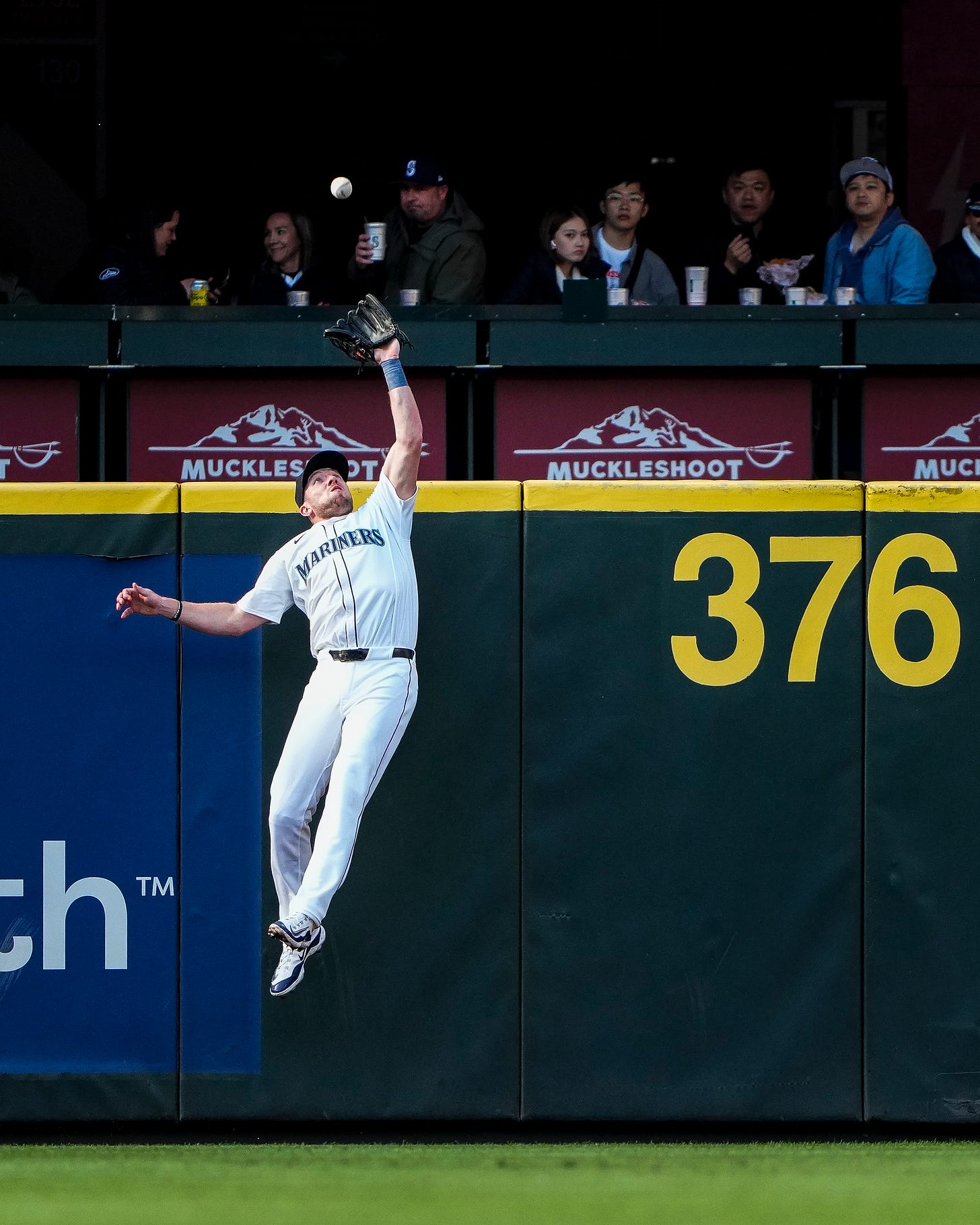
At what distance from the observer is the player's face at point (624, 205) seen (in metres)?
8.68

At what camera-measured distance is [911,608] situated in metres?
5.69

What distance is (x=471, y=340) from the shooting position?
25.9 feet

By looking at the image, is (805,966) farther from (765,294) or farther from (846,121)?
(846,121)

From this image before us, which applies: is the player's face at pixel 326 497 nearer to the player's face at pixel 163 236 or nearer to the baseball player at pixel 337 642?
the baseball player at pixel 337 642

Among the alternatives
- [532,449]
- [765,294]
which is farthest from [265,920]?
[765,294]

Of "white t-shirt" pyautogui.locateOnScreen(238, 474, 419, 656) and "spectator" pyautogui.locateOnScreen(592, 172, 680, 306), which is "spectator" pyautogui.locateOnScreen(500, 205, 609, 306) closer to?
"spectator" pyautogui.locateOnScreen(592, 172, 680, 306)

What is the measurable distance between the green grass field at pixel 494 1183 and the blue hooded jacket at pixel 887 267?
425cm

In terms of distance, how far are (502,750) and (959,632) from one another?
61.3 inches

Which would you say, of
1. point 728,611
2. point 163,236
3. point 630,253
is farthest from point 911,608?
point 163,236

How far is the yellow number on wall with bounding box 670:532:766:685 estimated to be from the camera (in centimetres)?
570

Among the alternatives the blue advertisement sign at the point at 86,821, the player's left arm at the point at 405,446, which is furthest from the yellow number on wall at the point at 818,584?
the blue advertisement sign at the point at 86,821

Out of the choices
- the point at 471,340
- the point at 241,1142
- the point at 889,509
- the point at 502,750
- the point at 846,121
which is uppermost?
the point at 846,121

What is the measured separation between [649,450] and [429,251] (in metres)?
1.52

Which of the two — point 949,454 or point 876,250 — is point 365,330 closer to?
point 949,454
